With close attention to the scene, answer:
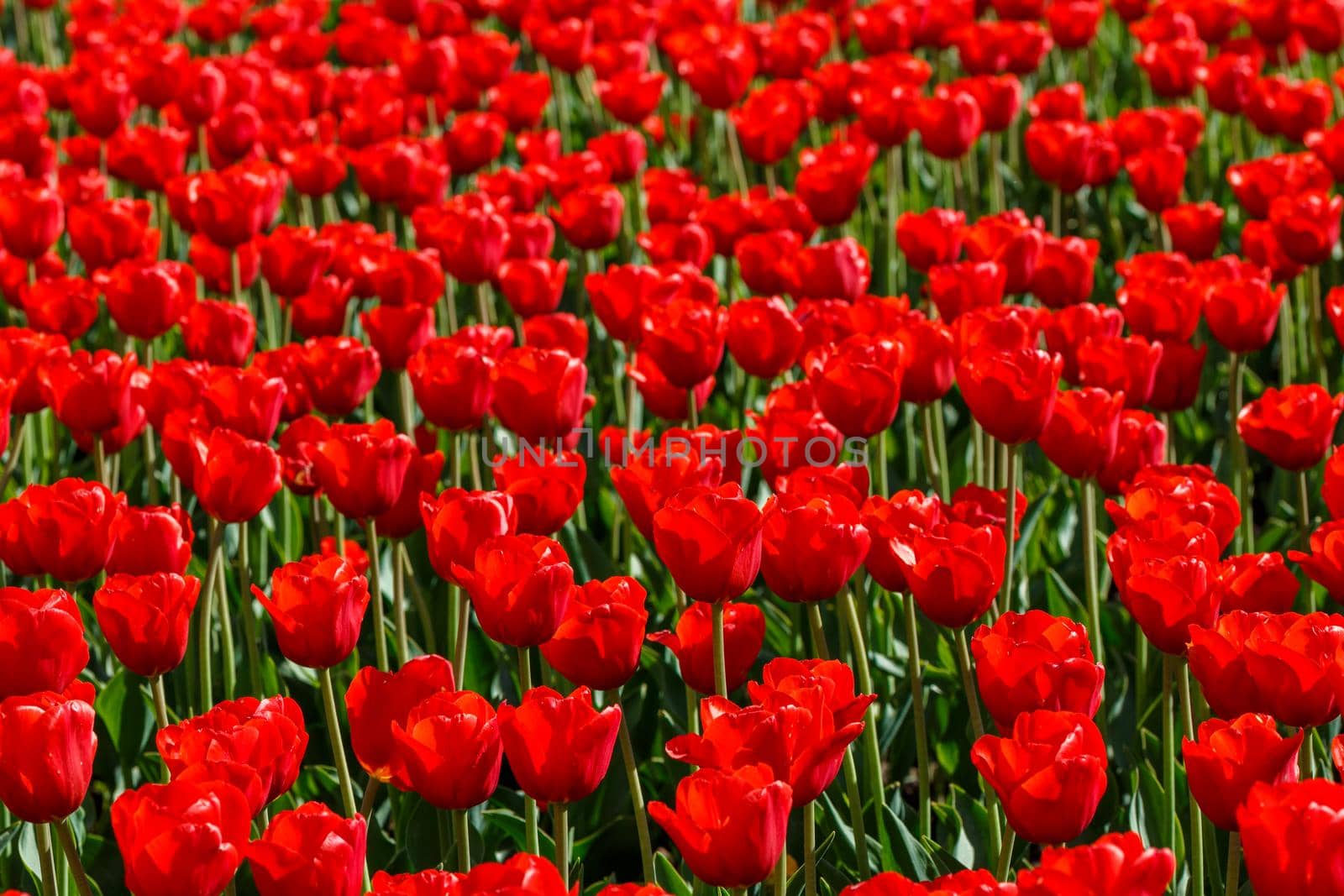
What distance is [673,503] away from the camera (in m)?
1.96

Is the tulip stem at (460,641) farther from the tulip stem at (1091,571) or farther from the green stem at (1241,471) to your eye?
the green stem at (1241,471)

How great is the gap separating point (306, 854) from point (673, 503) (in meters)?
0.61

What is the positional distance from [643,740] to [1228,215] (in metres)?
3.12

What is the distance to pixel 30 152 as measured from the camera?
4.56 meters

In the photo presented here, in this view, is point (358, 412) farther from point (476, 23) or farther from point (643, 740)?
point (476, 23)

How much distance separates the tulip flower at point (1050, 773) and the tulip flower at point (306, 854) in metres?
0.59

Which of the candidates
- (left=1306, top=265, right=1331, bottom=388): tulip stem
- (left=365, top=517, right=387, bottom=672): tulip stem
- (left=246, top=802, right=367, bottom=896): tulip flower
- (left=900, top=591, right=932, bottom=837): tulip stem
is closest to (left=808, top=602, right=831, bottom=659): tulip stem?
(left=900, top=591, right=932, bottom=837): tulip stem

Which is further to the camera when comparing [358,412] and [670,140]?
[670,140]

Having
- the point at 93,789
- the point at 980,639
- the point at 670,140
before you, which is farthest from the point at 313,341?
the point at 670,140

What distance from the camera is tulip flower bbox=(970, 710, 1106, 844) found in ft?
5.23

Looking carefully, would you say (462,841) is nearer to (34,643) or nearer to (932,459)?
(34,643)

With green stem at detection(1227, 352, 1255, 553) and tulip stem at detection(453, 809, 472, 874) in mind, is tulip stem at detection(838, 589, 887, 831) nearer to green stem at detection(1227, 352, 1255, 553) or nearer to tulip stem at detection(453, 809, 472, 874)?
tulip stem at detection(453, 809, 472, 874)

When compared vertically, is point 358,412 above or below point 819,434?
below

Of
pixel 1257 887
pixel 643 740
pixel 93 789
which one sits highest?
pixel 1257 887
